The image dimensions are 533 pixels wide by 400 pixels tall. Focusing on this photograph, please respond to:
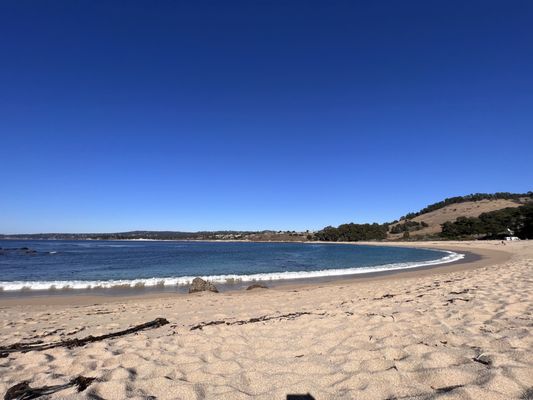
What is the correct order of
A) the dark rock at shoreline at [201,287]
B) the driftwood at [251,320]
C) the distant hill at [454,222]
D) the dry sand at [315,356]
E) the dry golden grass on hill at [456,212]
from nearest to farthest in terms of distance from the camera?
1. the dry sand at [315,356]
2. the driftwood at [251,320]
3. the dark rock at shoreline at [201,287]
4. the distant hill at [454,222]
5. the dry golden grass on hill at [456,212]

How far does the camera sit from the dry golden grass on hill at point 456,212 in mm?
135125

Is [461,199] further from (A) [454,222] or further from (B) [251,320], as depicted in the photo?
(B) [251,320]

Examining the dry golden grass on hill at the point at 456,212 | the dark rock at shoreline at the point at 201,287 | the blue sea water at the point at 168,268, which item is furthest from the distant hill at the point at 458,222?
the dark rock at shoreline at the point at 201,287

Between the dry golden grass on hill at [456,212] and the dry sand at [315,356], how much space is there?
133 m

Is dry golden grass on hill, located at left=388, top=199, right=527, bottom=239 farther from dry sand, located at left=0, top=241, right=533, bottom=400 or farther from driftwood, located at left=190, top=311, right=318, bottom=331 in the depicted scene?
dry sand, located at left=0, top=241, right=533, bottom=400

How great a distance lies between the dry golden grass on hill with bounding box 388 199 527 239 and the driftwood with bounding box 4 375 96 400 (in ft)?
450

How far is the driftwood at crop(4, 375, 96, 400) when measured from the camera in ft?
12.7

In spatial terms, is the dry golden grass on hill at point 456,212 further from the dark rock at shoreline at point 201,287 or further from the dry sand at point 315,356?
the dry sand at point 315,356

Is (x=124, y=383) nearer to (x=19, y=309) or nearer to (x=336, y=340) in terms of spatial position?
(x=336, y=340)

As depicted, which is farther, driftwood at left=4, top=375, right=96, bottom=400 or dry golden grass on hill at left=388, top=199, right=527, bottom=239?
dry golden grass on hill at left=388, top=199, right=527, bottom=239

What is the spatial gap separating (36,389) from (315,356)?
3617mm

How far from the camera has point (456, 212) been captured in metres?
152

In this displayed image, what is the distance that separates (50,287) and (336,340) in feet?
58.1

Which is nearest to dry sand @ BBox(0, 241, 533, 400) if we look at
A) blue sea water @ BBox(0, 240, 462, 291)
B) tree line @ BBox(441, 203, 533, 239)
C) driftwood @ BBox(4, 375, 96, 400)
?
driftwood @ BBox(4, 375, 96, 400)
